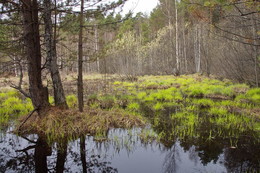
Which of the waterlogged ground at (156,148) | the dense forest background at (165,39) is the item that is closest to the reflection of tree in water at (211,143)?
the waterlogged ground at (156,148)

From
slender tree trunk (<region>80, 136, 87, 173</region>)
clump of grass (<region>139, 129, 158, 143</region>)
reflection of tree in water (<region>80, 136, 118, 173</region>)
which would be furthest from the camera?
clump of grass (<region>139, 129, 158, 143</region>)

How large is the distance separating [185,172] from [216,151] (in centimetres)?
105

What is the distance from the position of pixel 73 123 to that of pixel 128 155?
80.1 inches

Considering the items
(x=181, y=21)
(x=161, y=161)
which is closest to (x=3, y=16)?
(x=161, y=161)

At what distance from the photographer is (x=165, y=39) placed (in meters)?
27.0

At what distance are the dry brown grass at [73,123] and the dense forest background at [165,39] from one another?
137 cm

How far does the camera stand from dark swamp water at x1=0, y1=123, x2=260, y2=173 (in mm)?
3479

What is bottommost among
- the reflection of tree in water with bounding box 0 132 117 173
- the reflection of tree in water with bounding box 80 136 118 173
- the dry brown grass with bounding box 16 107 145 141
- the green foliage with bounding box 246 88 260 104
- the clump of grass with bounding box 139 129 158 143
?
the reflection of tree in water with bounding box 80 136 118 173

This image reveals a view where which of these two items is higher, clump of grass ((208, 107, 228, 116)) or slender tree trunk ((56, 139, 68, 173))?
clump of grass ((208, 107, 228, 116))

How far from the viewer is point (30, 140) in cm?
475

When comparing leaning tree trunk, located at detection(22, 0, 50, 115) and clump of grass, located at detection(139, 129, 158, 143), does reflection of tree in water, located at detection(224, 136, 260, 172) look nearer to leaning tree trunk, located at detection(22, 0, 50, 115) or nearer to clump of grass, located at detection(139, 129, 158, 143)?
clump of grass, located at detection(139, 129, 158, 143)

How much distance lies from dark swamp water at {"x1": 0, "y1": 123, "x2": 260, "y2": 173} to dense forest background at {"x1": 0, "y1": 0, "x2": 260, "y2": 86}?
207 cm

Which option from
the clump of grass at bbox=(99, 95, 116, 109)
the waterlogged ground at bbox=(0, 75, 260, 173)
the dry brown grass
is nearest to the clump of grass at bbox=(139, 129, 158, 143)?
the waterlogged ground at bbox=(0, 75, 260, 173)

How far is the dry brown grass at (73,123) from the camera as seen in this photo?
4.95 metres
